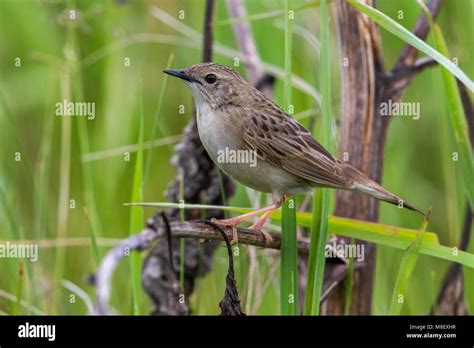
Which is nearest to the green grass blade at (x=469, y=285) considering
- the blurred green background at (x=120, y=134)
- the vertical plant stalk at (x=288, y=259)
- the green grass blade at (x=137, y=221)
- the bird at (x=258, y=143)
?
the blurred green background at (x=120, y=134)

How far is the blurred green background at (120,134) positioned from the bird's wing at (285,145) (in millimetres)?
517

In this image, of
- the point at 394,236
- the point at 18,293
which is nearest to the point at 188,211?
the point at 18,293

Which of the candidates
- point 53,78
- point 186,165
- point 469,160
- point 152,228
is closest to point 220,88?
point 186,165

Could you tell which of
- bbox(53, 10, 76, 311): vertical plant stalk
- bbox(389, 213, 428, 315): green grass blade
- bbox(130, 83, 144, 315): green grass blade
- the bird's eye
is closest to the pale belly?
the bird's eye

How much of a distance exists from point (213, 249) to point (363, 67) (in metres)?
1.29

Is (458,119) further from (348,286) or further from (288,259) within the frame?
(288,259)

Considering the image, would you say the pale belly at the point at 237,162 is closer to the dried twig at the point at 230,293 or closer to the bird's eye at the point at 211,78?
the bird's eye at the point at 211,78

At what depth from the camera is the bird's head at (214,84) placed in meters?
4.15

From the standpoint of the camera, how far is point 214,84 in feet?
13.8

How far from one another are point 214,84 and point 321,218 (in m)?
0.99

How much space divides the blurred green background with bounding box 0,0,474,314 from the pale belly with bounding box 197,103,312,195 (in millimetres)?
483

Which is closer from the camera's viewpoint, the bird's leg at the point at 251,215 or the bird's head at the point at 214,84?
the bird's leg at the point at 251,215

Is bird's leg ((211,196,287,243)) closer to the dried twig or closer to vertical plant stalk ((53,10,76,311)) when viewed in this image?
the dried twig

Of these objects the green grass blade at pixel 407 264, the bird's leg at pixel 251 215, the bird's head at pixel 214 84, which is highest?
the bird's head at pixel 214 84
